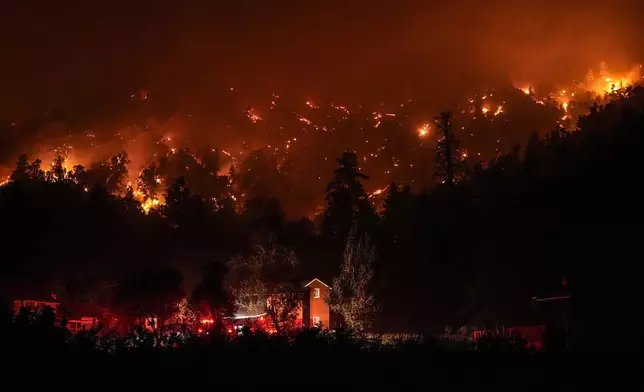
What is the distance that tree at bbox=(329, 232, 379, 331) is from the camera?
4175 centimetres

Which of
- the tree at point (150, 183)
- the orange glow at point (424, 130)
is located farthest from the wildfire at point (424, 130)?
the tree at point (150, 183)

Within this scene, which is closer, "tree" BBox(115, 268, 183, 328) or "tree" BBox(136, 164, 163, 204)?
"tree" BBox(115, 268, 183, 328)

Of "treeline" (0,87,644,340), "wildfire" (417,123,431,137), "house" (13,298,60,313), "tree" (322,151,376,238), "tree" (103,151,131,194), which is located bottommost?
"house" (13,298,60,313)

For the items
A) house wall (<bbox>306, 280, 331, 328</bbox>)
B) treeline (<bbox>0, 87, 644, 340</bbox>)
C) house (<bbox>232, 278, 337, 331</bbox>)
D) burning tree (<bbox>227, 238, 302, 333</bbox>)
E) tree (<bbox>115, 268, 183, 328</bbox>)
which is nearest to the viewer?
treeline (<bbox>0, 87, 644, 340</bbox>)

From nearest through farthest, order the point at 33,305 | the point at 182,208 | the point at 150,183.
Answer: the point at 33,305 < the point at 182,208 < the point at 150,183

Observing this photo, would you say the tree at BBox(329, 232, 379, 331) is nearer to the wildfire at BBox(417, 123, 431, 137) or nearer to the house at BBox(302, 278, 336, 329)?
the house at BBox(302, 278, 336, 329)

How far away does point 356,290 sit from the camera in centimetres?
4216

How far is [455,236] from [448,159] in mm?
16611

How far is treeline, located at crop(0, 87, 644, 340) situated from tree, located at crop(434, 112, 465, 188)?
0.20 meters

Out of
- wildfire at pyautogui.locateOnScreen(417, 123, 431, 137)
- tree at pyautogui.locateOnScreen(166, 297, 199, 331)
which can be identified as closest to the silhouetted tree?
wildfire at pyautogui.locateOnScreen(417, 123, 431, 137)

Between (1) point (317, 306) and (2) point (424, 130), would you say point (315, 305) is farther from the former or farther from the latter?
(2) point (424, 130)

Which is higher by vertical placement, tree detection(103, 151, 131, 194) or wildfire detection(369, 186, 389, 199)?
tree detection(103, 151, 131, 194)

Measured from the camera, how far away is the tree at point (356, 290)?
41750 millimetres

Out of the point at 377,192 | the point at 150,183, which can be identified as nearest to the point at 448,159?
the point at 377,192
